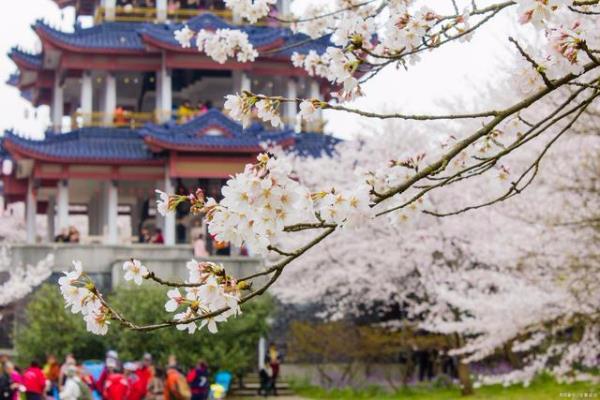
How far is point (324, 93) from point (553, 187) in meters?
26.0

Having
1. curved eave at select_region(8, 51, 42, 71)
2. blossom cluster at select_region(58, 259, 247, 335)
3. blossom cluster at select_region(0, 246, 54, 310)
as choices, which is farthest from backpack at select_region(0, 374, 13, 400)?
curved eave at select_region(8, 51, 42, 71)

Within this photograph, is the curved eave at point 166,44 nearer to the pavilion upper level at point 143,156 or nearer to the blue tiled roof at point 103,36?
the blue tiled roof at point 103,36

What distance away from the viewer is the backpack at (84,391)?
15.4 metres

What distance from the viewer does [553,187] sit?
46.8ft

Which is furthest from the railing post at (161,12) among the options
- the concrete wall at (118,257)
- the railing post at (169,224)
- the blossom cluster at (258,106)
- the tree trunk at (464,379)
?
the blossom cluster at (258,106)

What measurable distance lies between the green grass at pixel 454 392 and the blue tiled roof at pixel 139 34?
39.0 ft

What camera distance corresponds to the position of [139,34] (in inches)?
1288

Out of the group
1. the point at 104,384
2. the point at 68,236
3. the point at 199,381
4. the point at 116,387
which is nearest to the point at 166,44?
the point at 68,236

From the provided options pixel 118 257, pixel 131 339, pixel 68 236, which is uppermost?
pixel 68 236

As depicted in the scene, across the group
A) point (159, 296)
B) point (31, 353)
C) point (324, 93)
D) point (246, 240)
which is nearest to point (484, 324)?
point (159, 296)

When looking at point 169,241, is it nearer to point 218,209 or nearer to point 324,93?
point 324,93

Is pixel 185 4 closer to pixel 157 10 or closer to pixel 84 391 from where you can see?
pixel 157 10

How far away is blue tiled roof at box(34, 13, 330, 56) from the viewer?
32.6 m

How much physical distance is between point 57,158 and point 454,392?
1436cm
